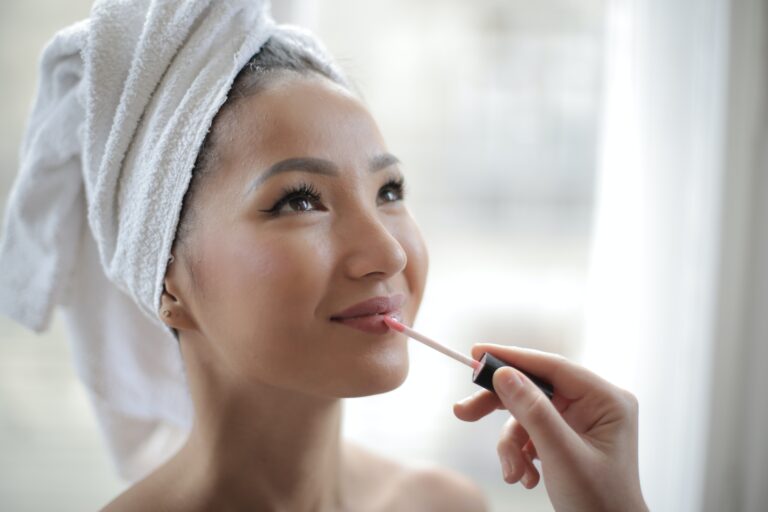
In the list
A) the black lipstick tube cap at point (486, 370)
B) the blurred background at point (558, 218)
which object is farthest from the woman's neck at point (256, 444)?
the blurred background at point (558, 218)

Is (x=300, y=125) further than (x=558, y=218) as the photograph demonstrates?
No

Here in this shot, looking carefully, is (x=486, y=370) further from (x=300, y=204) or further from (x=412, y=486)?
(x=412, y=486)

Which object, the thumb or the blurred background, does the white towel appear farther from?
the thumb

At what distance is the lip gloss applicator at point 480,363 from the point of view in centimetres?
71

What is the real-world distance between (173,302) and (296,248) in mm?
209

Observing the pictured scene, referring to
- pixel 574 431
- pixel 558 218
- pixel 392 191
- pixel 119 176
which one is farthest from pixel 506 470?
pixel 558 218

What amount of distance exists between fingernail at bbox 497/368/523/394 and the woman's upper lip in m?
0.16

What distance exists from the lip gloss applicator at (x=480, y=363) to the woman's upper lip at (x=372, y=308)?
0.01 m

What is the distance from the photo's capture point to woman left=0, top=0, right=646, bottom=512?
0.73m

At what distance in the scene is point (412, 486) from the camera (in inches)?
41.5

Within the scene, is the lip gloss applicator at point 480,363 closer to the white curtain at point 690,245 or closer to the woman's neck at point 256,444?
the woman's neck at point 256,444

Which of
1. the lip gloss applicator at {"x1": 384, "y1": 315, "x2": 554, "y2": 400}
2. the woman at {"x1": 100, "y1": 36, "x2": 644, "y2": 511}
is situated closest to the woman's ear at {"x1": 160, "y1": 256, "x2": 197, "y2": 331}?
the woman at {"x1": 100, "y1": 36, "x2": 644, "y2": 511}

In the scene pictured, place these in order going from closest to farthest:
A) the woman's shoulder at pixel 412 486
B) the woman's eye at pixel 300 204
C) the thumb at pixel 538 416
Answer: the thumb at pixel 538 416 → the woman's eye at pixel 300 204 → the woman's shoulder at pixel 412 486

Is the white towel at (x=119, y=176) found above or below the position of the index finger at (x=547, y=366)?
above
